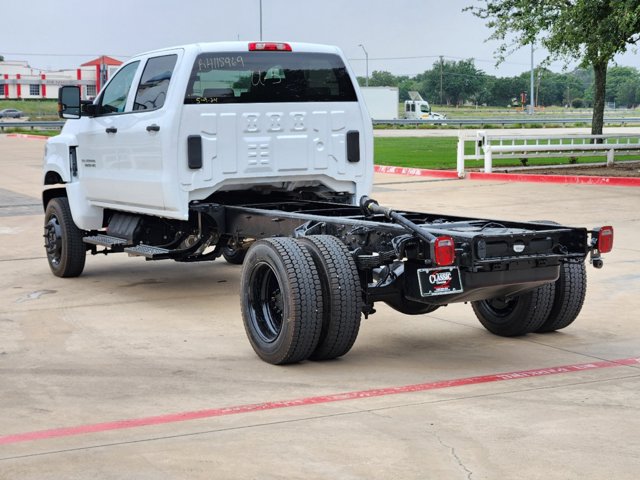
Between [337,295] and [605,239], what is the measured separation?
6.13ft

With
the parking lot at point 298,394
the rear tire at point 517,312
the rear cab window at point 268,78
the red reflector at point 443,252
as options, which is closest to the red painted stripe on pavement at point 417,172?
the parking lot at point 298,394

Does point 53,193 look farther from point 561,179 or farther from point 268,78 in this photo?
point 561,179

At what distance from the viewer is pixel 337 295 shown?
271 inches

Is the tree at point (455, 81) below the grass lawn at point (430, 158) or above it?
above

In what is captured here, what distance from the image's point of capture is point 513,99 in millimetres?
145500

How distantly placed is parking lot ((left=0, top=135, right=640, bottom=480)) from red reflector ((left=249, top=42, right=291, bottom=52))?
2.29m

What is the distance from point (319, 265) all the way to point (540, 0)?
20721 millimetres

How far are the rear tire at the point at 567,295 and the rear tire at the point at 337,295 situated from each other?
5.59ft

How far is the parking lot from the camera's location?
16.9 feet

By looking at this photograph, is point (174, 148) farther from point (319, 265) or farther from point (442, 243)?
point (442, 243)

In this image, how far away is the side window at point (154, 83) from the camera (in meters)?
9.30

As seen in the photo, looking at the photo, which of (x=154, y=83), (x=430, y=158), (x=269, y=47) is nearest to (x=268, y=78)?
(x=269, y=47)

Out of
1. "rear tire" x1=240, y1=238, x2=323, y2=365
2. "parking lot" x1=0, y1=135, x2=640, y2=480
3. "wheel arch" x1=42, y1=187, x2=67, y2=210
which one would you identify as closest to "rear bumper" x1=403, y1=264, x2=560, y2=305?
"parking lot" x1=0, y1=135, x2=640, y2=480

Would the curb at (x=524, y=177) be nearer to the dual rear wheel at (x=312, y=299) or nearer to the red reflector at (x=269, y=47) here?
the red reflector at (x=269, y=47)
